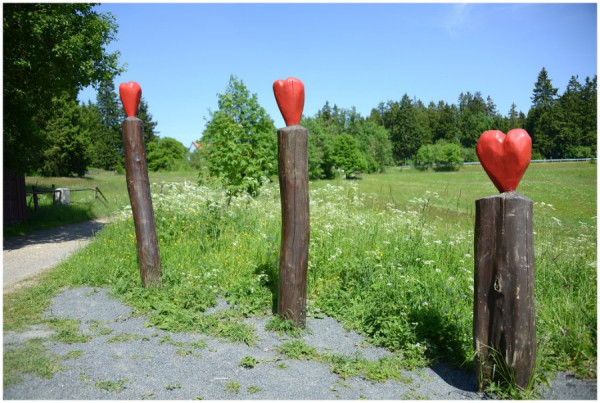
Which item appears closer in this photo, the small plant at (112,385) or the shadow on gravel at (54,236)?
the small plant at (112,385)

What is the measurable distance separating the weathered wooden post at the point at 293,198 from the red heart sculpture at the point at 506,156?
1875 mm

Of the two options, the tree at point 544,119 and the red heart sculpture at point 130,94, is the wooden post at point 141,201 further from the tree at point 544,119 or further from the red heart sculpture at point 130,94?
the tree at point 544,119

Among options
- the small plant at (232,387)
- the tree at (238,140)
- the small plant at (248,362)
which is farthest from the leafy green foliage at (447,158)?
the small plant at (232,387)

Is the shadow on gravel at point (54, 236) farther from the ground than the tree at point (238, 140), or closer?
closer

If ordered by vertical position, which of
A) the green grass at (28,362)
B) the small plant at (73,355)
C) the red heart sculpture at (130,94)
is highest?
the red heart sculpture at (130,94)

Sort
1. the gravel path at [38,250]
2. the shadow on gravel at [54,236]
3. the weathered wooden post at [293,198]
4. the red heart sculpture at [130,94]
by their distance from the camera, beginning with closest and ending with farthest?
1. the weathered wooden post at [293,198]
2. the red heart sculpture at [130,94]
3. the gravel path at [38,250]
4. the shadow on gravel at [54,236]

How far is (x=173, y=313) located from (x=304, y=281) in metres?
1.70

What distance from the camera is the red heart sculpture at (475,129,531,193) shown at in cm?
330

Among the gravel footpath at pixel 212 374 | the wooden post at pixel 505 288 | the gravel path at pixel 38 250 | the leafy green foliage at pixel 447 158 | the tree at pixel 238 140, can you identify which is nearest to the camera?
the wooden post at pixel 505 288

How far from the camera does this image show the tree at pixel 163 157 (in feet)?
177

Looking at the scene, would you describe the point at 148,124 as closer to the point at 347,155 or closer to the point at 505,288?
the point at 347,155

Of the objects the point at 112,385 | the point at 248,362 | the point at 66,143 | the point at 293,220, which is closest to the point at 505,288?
the point at 293,220

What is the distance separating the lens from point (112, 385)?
3.58 metres

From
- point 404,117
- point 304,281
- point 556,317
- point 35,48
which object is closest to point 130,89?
point 304,281
